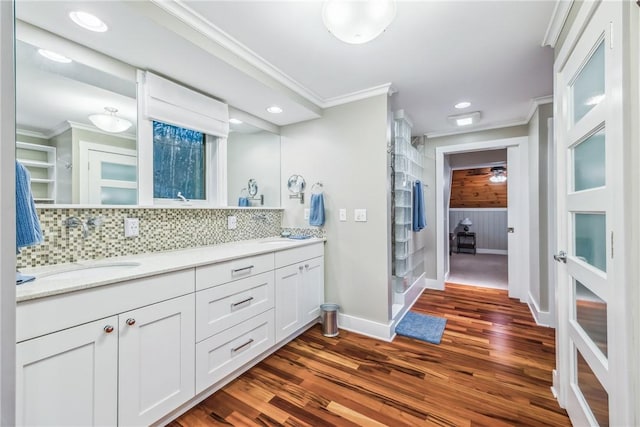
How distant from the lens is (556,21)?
5.02 ft

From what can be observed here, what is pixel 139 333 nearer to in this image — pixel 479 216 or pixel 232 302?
pixel 232 302

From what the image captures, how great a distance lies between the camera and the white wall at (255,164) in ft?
8.29

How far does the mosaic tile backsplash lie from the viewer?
4.66ft

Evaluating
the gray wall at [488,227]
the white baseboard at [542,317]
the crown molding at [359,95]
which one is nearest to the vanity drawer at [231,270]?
the crown molding at [359,95]

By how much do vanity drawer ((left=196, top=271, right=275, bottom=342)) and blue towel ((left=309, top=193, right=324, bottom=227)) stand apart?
80 centimetres

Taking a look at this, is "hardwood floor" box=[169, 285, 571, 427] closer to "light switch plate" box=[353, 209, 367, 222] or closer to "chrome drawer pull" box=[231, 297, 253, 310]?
"chrome drawer pull" box=[231, 297, 253, 310]

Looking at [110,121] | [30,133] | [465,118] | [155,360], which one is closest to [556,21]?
[465,118]

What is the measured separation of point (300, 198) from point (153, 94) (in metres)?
1.58

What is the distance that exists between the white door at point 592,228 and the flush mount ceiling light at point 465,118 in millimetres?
1580

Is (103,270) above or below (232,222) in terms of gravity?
below

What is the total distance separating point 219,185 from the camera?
2.38 m

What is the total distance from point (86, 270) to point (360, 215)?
2040mm

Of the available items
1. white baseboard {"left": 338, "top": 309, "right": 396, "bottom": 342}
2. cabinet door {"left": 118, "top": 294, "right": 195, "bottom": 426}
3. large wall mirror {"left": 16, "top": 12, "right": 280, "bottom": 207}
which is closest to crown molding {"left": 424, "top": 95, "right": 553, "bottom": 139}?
white baseboard {"left": 338, "top": 309, "right": 396, "bottom": 342}

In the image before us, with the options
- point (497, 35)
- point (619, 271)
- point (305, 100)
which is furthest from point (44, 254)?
point (497, 35)
